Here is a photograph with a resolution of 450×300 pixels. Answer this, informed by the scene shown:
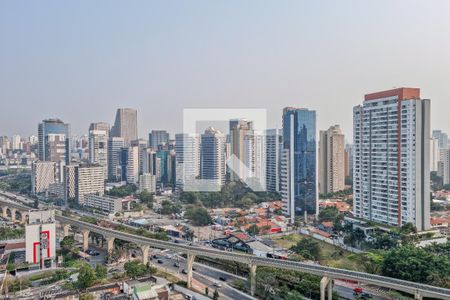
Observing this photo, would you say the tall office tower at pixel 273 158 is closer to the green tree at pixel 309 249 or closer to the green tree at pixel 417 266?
the green tree at pixel 309 249

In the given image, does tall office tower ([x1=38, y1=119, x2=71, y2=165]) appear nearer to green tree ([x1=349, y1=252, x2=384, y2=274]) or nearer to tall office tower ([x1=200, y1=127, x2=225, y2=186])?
tall office tower ([x1=200, y1=127, x2=225, y2=186])

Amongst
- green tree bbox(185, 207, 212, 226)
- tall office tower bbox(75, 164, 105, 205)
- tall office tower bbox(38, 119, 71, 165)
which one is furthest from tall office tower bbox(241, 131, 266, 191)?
tall office tower bbox(38, 119, 71, 165)

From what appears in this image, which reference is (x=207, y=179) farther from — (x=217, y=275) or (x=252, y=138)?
(x=217, y=275)

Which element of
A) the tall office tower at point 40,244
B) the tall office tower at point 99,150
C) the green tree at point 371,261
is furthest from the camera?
the tall office tower at point 99,150

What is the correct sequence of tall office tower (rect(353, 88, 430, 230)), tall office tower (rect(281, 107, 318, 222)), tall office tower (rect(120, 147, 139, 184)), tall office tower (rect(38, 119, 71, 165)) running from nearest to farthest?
tall office tower (rect(353, 88, 430, 230)), tall office tower (rect(281, 107, 318, 222)), tall office tower (rect(120, 147, 139, 184)), tall office tower (rect(38, 119, 71, 165))

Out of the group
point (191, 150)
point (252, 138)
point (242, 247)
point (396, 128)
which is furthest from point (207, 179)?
point (396, 128)

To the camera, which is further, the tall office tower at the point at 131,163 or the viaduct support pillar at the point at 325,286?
the tall office tower at the point at 131,163

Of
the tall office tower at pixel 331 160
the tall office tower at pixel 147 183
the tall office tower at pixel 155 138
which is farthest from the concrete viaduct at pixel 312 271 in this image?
the tall office tower at pixel 155 138
